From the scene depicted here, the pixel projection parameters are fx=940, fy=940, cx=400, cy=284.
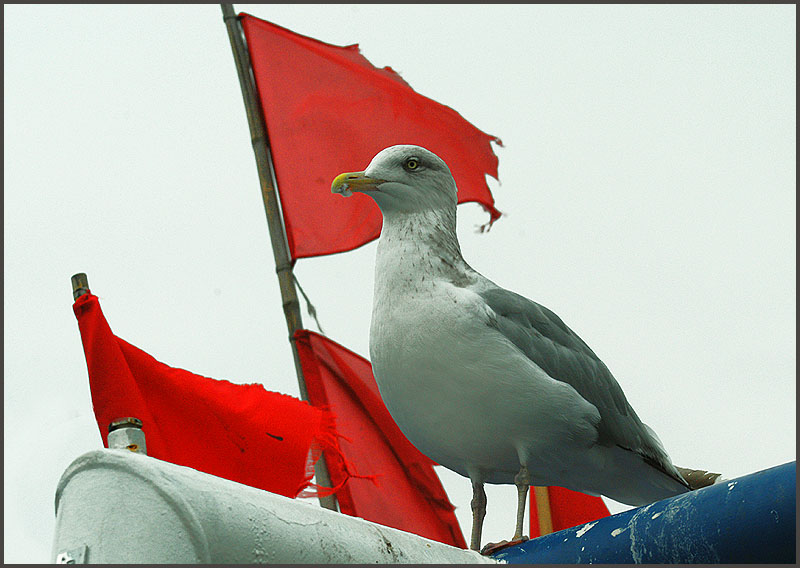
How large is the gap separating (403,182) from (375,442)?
2743mm

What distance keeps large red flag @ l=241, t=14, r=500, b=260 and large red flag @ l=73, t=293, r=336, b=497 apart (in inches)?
84.0

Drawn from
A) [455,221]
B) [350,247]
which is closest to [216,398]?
[455,221]

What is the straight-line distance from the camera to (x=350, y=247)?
223 inches

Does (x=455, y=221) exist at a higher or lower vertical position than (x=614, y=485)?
higher

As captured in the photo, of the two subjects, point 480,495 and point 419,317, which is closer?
point 419,317

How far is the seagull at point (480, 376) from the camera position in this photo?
2.58m

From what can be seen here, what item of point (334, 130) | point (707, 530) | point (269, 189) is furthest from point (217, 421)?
point (334, 130)

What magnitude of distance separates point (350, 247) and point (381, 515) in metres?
1.58

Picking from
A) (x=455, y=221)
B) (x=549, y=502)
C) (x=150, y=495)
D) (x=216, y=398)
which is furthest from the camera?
(x=549, y=502)

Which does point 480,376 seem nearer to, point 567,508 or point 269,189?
point 567,508

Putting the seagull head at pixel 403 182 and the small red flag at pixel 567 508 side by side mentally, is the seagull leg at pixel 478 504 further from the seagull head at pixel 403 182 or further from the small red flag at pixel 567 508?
the small red flag at pixel 567 508

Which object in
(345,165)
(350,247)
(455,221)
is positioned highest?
(345,165)

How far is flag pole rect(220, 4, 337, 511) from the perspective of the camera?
5629 mm

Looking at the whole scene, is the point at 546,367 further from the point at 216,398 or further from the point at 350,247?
the point at 350,247
